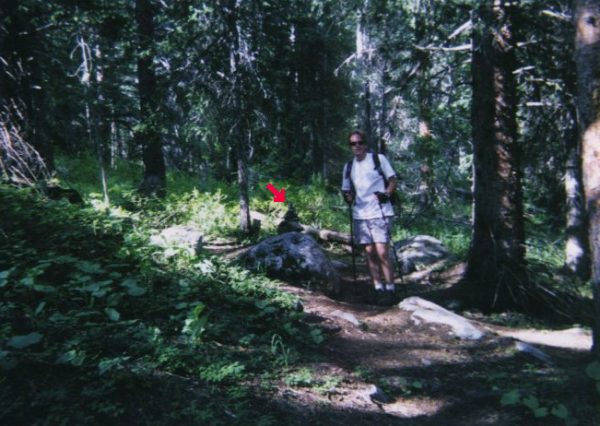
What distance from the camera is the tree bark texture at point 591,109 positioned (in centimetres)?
336

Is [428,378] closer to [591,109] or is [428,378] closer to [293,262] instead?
[591,109]

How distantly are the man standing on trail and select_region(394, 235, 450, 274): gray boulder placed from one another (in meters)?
3.29

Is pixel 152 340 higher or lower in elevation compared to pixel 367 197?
lower

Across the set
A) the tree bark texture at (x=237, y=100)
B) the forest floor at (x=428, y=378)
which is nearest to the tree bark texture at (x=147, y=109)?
the tree bark texture at (x=237, y=100)

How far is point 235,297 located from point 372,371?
1758 millimetres

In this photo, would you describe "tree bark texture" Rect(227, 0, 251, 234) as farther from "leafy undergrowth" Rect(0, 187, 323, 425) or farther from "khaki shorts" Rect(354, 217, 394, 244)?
"leafy undergrowth" Rect(0, 187, 323, 425)

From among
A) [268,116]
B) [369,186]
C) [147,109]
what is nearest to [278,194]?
[268,116]

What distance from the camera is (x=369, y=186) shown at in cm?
671

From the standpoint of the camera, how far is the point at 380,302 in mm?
6824

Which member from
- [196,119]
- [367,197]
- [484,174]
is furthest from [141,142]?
[484,174]

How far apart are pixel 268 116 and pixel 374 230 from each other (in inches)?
212

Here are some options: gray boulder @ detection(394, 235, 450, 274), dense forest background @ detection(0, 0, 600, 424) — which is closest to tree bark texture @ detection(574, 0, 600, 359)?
dense forest background @ detection(0, 0, 600, 424)

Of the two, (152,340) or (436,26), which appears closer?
(152,340)

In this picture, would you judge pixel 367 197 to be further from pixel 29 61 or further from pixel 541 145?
pixel 29 61
